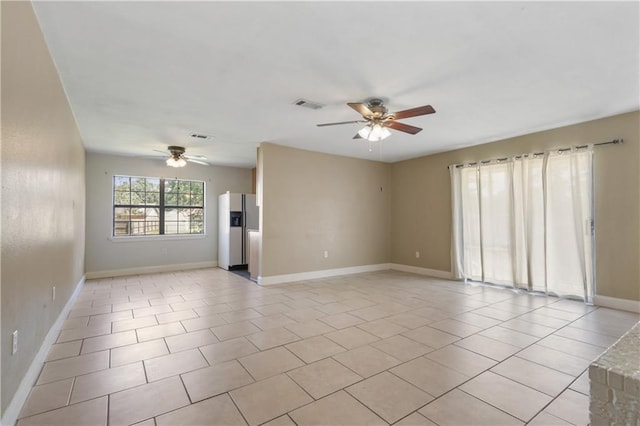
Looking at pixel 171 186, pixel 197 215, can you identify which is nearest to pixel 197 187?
pixel 171 186

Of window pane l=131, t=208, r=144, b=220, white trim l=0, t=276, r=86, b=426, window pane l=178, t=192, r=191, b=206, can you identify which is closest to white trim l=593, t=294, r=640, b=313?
white trim l=0, t=276, r=86, b=426

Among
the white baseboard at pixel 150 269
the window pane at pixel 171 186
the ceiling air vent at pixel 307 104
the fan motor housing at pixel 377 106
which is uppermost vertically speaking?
the ceiling air vent at pixel 307 104

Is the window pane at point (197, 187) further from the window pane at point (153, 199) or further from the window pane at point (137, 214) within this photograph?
the window pane at point (137, 214)

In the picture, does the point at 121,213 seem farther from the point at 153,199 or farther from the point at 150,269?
the point at 150,269

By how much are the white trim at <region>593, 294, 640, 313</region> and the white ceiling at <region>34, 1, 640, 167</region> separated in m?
2.40

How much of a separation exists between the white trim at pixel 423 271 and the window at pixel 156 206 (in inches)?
190

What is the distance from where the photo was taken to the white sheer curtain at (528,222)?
4293 millimetres

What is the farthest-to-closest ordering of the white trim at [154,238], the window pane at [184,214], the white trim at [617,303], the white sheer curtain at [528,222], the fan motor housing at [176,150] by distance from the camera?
1. the window pane at [184,214]
2. the white trim at [154,238]
3. the fan motor housing at [176,150]
4. the white sheer curtain at [528,222]
5. the white trim at [617,303]

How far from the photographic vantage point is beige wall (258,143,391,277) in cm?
566

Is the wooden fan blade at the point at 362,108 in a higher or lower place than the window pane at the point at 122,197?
higher

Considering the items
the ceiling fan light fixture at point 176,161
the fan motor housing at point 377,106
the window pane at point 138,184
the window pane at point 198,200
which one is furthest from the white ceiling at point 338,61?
the window pane at point 198,200

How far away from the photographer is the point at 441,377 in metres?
2.33

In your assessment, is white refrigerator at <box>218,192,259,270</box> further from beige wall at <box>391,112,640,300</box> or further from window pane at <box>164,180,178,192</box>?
beige wall at <box>391,112,640,300</box>

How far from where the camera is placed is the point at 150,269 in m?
6.83
